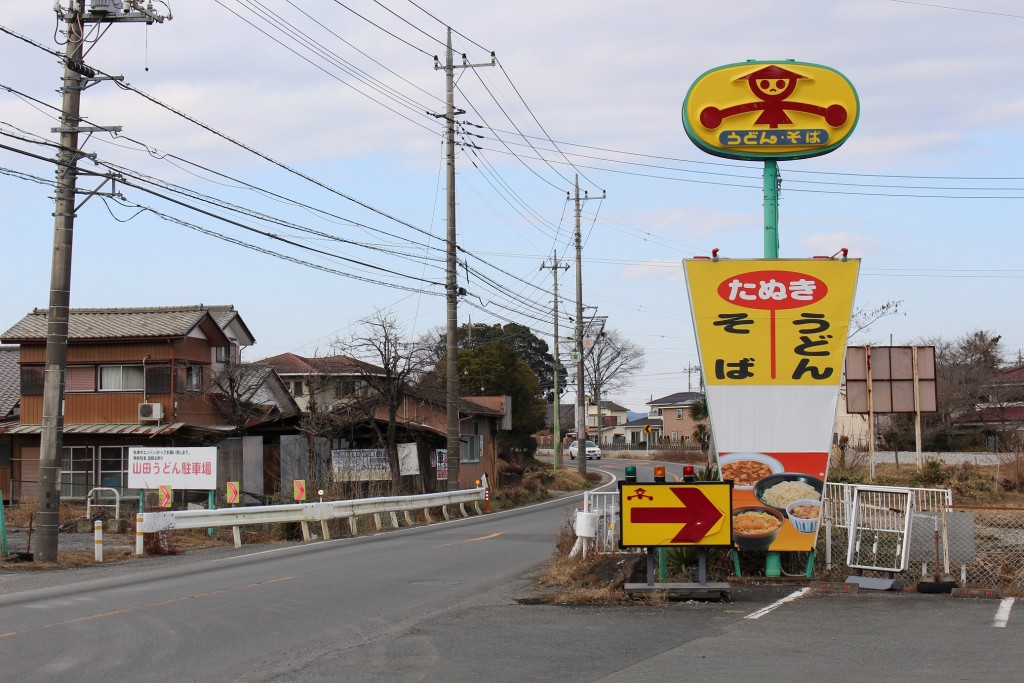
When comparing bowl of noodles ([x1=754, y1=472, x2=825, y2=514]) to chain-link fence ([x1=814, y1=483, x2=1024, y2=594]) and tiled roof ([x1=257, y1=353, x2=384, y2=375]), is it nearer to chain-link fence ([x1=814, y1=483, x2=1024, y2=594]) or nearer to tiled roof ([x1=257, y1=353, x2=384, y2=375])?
chain-link fence ([x1=814, y1=483, x2=1024, y2=594])

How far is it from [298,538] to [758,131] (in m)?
14.8

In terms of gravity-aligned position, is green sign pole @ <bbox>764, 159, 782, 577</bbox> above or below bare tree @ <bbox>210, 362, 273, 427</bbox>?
above

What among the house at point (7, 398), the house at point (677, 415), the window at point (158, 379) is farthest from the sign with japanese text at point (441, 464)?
the house at point (677, 415)

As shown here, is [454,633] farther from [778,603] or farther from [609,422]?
[609,422]

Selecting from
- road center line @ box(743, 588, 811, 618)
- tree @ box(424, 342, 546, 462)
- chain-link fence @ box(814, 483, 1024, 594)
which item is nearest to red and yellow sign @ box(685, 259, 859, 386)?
chain-link fence @ box(814, 483, 1024, 594)

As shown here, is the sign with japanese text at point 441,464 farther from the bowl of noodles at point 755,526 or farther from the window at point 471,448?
the bowl of noodles at point 755,526

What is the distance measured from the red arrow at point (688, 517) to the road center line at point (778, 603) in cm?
106

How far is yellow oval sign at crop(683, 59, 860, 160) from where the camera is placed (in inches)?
543

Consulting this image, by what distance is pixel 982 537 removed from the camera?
17.1 metres

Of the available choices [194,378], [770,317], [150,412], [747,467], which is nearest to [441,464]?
[194,378]

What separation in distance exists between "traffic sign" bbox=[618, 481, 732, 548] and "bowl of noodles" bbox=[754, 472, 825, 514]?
5.30 ft

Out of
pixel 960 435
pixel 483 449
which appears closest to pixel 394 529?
pixel 483 449

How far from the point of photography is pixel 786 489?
44.1 ft

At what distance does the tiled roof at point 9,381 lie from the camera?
39.1m
